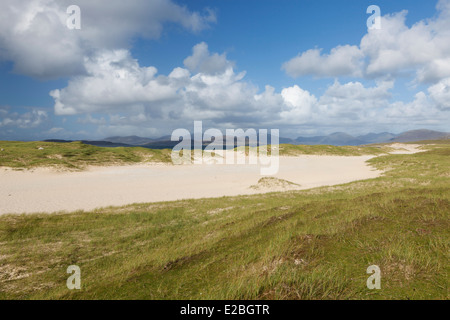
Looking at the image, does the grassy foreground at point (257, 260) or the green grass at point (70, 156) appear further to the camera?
the green grass at point (70, 156)

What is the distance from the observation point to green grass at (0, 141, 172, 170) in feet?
139

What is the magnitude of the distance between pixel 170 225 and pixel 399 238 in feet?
36.1

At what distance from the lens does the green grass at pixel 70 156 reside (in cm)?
4231

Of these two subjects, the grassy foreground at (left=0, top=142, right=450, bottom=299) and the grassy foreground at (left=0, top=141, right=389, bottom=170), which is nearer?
the grassy foreground at (left=0, top=142, right=450, bottom=299)

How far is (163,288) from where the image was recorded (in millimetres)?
4781

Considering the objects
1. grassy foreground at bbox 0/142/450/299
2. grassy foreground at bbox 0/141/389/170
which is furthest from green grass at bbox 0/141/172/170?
grassy foreground at bbox 0/142/450/299

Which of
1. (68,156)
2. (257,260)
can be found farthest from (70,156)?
(257,260)

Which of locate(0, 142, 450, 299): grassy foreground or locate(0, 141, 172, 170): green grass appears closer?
locate(0, 142, 450, 299): grassy foreground

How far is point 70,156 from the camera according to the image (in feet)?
167

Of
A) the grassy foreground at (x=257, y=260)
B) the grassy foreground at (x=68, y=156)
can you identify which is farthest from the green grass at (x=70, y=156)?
the grassy foreground at (x=257, y=260)

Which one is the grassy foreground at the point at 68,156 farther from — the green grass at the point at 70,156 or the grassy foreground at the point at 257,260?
the grassy foreground at the point at 257,260

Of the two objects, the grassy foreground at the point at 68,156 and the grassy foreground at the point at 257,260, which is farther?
the grassy foreground at the point at 68,156

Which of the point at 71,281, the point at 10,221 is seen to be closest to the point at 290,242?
the point at 71,281

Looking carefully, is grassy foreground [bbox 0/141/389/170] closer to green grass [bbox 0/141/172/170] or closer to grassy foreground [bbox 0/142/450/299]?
green grass [bbox 0/141/172/170]
